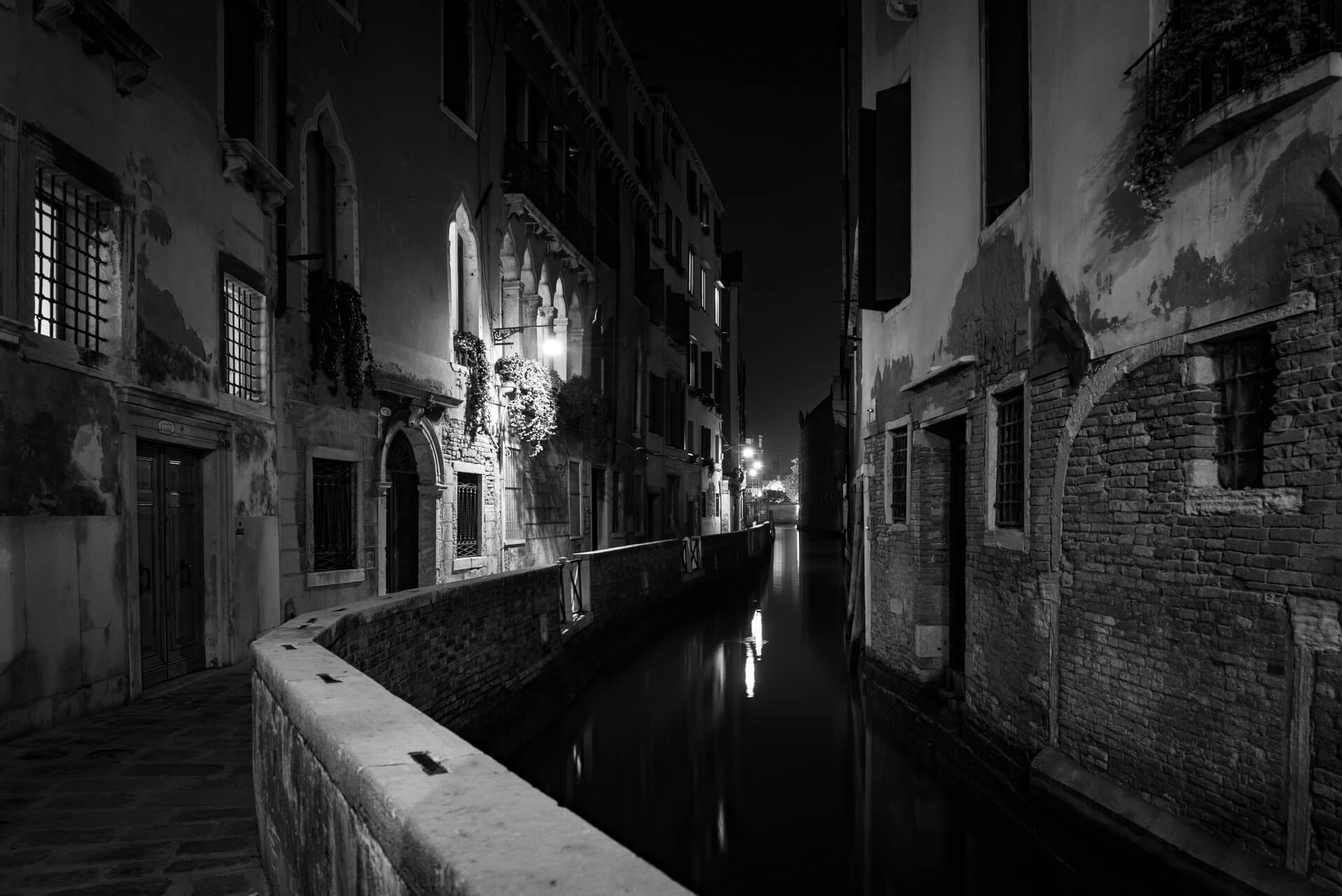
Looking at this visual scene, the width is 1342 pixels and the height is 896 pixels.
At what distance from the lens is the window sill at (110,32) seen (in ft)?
19.3

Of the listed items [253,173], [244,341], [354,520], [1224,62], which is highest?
[253,173]

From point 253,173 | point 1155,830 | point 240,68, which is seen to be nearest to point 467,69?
point 240,68

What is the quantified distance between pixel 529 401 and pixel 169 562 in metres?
8.48

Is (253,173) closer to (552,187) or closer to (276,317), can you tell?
(276,317)

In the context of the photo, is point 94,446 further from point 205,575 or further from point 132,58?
point 132,58

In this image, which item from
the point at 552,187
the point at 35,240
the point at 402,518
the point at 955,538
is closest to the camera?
the point at 35,240

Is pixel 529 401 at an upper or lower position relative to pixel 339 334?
lower

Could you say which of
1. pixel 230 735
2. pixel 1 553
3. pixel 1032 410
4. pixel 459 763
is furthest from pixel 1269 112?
pixel 1 553

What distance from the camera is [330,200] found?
11.1m

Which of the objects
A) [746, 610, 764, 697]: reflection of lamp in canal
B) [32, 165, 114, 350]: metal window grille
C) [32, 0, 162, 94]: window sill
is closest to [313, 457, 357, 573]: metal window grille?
[32, 165, 114, 350]: metal window grille

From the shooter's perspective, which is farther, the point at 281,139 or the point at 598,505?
the point at 598,505

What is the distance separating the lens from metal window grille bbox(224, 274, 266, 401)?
28.7 ft

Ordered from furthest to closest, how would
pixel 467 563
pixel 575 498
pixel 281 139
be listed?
1. pixel 575 498
2. pixel 467 563
3. pixel 281 139

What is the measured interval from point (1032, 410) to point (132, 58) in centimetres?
717
